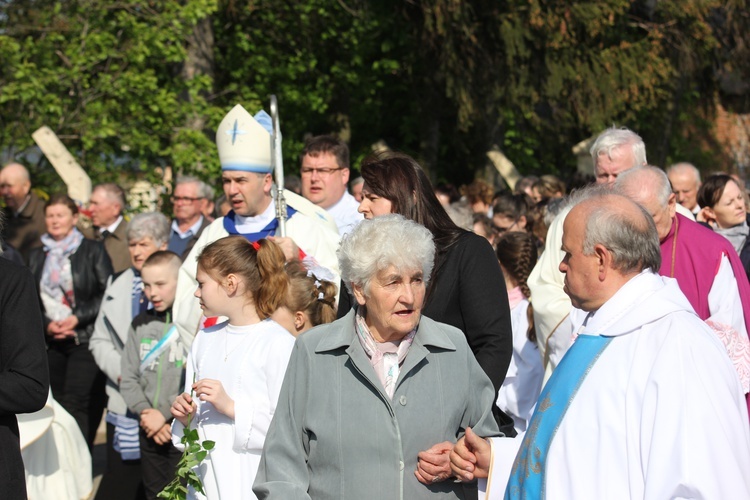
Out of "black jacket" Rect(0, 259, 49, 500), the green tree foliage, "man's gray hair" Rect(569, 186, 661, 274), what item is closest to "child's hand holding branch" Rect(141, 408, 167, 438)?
"black jacket" Rect(0, 259, 49, 500)

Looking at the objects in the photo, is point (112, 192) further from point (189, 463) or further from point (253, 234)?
point (189, 463)

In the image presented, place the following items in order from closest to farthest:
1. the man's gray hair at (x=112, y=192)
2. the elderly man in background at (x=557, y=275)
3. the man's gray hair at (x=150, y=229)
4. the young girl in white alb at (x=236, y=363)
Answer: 1. the young girl in white alb at (x=236, y=363)
2. the elderly man in background at (x=557, y=275)
3. the man's gray hair at (x=150, y=229)
4. the man's gray hair at (x=112, y=192)

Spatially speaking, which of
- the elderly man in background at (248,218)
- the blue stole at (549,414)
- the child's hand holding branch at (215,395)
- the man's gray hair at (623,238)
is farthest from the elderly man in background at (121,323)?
the man's gray hair at (623,238)

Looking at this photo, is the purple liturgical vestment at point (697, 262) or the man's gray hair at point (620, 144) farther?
the man's gray hair at point (620, 144)

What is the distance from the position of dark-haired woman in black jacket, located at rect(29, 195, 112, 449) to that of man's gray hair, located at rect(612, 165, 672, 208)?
4.64 metres

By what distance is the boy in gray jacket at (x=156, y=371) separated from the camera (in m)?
6.32

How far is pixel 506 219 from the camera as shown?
9.05 m

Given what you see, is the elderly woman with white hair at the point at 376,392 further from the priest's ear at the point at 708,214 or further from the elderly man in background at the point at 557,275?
the priest's ear at the point at 708,214

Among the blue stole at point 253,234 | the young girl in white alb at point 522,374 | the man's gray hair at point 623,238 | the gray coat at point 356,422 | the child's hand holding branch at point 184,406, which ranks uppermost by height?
the man's gray hair at point 623,238

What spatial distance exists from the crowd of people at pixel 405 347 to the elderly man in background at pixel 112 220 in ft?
3.20

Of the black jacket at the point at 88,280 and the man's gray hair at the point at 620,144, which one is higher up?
the man's gray hair at the point at 620,144

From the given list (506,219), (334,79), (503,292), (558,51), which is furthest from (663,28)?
(503,292)

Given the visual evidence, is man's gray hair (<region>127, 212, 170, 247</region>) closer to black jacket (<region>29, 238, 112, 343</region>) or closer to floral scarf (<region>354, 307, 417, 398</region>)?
black jacket (<region>29, 238, 112, 343</region>)

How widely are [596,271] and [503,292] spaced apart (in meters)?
1.23
